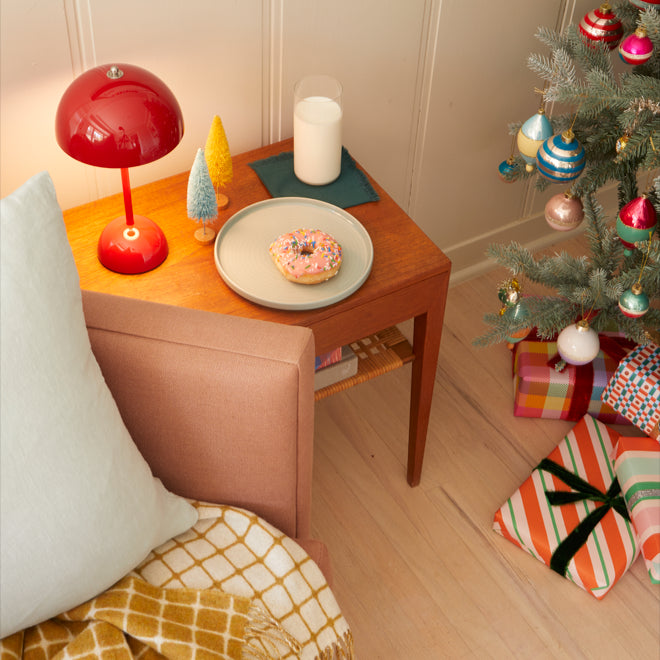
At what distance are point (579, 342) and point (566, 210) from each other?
9.7 inches

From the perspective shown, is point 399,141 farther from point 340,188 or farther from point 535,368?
point 535,368

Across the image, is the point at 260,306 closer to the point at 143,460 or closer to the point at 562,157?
the point at 143,460

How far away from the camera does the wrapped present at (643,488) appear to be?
150cm

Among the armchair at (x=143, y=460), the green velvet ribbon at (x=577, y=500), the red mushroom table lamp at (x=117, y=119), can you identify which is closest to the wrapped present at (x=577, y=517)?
the green velvet ribbon at (x=577, y=500)

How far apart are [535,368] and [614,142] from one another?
0.51 meters

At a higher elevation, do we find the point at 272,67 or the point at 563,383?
the point at 272,67

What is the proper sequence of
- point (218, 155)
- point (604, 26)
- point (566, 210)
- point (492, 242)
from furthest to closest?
point (492, 242) → point (566, 210) → point (604, 26) → point (218, 155)

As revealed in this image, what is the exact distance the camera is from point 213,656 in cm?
90

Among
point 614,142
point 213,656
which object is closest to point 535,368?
point 614,142

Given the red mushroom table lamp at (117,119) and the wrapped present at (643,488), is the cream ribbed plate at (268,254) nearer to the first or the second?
the red mushroom table lamp at (117,119)

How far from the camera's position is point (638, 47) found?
1.30m

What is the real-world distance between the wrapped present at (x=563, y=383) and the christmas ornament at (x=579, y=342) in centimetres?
21

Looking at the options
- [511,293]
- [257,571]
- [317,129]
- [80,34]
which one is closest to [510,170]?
[511,293]

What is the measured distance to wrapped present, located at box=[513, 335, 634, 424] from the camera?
172cm
